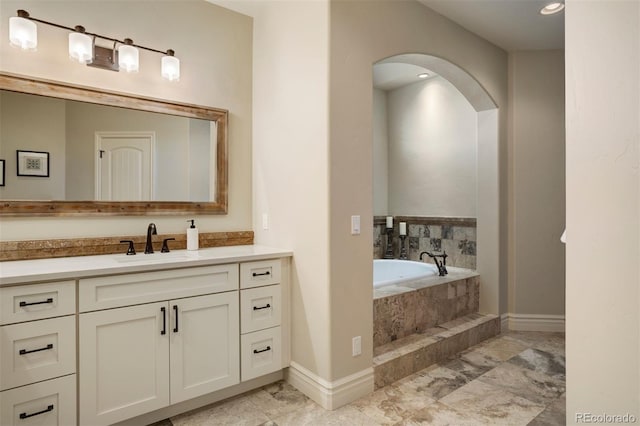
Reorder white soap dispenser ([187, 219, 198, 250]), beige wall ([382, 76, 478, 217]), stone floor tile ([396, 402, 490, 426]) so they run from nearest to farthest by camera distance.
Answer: stone floor tile ([396, 402, 490, 426])
white soap dispenser ([187, 219, 198, 250])
beige wall ([382, 76, 478, 217])

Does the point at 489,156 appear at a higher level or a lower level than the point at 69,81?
lower

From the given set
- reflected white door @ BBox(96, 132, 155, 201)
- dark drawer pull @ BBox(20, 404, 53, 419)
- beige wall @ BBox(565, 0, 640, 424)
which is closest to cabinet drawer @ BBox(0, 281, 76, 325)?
dark drawer pull @ BBox(20, 404, 53, 419)

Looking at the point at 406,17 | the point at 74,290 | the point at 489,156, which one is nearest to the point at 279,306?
the point at 74,290

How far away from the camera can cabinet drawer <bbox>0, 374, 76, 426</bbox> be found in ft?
5.13

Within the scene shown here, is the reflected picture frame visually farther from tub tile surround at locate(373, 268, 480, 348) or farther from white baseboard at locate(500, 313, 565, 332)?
white baseboard at locate(500, 313, 565, 332)

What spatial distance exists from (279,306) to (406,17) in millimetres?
2175

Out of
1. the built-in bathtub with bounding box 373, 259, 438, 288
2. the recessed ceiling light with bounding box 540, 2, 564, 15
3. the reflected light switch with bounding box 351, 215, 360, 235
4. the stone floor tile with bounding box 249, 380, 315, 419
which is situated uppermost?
the recessed ceiling light with bounding box 540, 2, 564, 15

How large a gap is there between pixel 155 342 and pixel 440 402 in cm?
168

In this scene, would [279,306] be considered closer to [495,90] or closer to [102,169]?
[102,169]

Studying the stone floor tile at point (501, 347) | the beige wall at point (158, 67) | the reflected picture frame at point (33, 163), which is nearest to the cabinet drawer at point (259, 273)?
the beige wall at point (158, 67)

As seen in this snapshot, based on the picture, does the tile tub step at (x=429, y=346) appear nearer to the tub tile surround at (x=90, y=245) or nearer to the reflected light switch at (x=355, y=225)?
the reflected light switch at (x=355, y=225)

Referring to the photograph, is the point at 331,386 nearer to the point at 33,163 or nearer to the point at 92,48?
the point at 33,163

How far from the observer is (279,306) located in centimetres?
239

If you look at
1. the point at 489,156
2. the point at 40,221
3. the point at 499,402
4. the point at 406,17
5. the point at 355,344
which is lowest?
the point at 499,402
